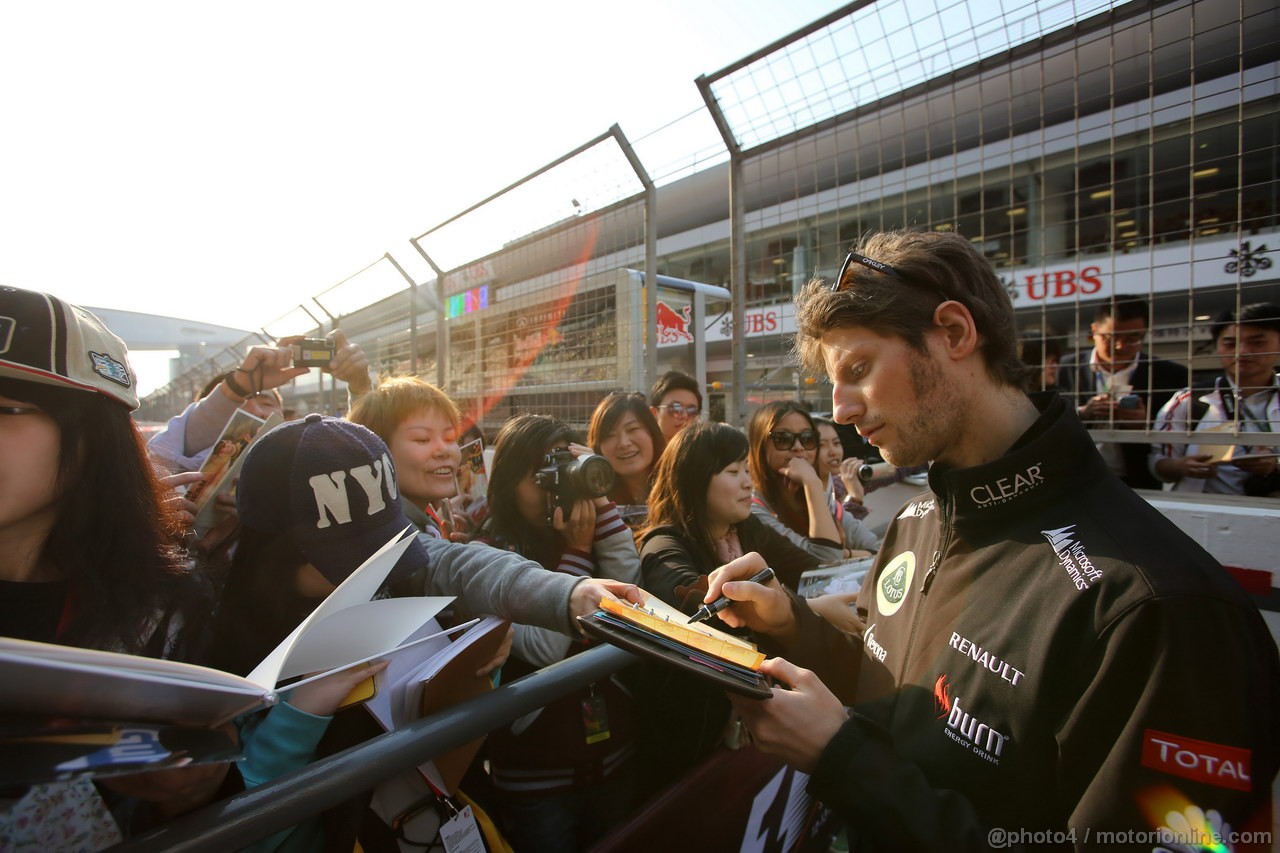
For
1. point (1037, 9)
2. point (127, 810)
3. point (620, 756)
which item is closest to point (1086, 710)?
point (620, 756)

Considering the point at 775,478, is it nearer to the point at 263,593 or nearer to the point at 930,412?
the point at 930,412

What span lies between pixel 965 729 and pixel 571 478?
1240 millimetres

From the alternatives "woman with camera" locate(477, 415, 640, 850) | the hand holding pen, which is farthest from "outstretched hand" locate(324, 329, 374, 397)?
Result: the hand holding pen

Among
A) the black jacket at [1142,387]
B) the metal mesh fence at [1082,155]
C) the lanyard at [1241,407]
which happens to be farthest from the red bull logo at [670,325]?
the lanyard at [1241,407]

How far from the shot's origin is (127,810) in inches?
37.5

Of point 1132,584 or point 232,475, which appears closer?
point 1132,584

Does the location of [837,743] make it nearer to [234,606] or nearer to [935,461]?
[935,461]

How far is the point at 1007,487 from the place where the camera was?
1047 millimetres

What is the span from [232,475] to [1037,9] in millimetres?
3163

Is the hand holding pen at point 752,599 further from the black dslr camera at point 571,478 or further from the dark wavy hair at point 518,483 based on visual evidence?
the dark wavy hair at point 518,483

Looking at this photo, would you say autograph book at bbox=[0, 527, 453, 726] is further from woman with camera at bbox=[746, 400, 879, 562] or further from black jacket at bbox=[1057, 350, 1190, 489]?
black jacket at bbox=[1057, 350, 1190, 489]

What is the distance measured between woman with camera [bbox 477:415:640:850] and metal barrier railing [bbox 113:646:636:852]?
0.42m

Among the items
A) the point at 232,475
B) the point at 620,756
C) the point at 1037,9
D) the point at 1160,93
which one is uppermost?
the point at 1037,9

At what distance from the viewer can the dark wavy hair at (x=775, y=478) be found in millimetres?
2918
